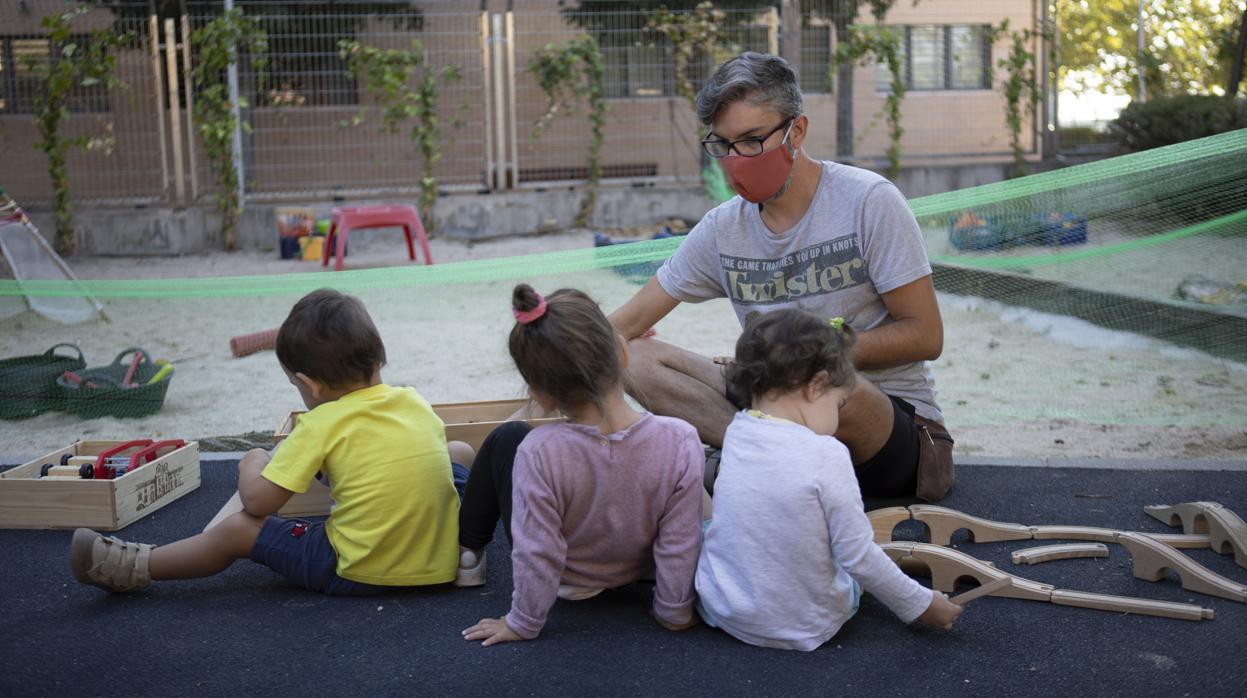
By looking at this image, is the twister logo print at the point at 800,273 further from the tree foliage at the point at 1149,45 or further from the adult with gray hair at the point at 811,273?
the tree foliage at the point at 1149,45

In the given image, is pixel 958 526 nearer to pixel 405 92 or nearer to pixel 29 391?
pixel 29 391

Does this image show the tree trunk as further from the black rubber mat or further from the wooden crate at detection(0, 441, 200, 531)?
the wooden crate at detection(0, 441, 200, 531)

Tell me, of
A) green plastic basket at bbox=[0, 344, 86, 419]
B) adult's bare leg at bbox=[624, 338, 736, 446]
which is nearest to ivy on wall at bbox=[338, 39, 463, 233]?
green plastic basket at bbox=[0, 344, 86, 419]

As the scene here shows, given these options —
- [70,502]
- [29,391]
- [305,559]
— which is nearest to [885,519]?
[305,559]

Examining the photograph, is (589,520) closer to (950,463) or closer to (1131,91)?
(950,463)

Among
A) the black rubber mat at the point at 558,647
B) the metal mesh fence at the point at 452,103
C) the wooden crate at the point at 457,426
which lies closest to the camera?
the black rubber mat at the point at 558,647

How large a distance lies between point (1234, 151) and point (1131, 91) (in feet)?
37.9

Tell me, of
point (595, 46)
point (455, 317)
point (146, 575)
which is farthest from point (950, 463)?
point (595, 46)

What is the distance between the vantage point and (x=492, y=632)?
2.54 m

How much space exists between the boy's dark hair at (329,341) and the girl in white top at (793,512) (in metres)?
0.90

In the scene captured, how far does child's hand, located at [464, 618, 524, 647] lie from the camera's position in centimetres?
252

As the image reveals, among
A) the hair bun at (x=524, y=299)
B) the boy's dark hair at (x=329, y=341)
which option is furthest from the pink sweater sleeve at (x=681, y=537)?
the boy's dark hair at (x=329, y=341)

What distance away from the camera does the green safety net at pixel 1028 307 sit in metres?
4.18

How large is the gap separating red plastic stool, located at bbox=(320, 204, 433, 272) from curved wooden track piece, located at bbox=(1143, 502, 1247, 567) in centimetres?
669
